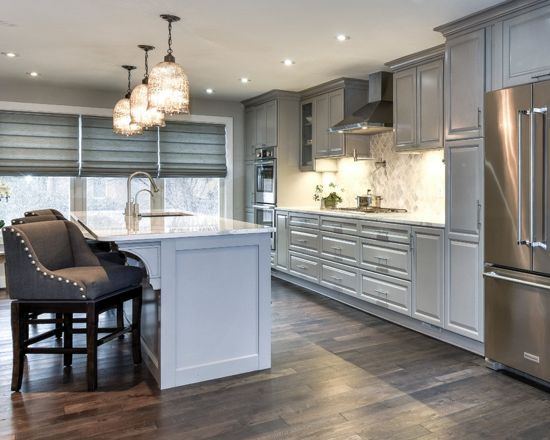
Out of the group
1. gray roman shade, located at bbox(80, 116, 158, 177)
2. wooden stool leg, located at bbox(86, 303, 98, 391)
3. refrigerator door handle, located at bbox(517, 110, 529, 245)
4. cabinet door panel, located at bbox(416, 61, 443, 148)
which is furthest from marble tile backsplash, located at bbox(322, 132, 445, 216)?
wooden stool leg, located at bbox(86, 303, 98, 391)

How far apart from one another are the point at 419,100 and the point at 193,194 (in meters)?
3.65

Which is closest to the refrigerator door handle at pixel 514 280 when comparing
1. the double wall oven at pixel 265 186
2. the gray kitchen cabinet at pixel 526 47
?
the gray kitchen cabinet at pixel 526 47

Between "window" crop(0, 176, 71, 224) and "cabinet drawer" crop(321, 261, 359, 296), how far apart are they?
3.36m

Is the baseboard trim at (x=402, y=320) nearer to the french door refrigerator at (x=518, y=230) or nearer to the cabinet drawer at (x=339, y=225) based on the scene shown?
the french door refrigerator at (x=518, y=230)

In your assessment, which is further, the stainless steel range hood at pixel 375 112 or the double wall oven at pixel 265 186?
the double wall oven at pixel 265 186

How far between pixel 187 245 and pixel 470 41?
248cm

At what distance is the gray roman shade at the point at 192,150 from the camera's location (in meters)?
6.60

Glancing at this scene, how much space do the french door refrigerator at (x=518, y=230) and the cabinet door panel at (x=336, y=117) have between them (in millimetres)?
2438

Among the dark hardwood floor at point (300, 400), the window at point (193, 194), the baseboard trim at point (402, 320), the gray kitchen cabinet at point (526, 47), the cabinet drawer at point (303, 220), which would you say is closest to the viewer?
the dark hardwood floor at point (300, 400)

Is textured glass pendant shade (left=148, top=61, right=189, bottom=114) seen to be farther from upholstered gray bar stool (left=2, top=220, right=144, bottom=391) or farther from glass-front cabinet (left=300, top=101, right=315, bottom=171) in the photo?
glass-front cabinet (left=300, top=101, right=315, bottom=171)

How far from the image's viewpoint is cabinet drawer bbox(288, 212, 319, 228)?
545 cm

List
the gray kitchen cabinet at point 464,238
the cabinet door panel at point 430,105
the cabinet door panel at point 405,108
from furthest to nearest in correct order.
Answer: the cabinet door panel at point 405,108 < the cabinet door panel at point 430,105 < the gray kitchen cabinet at point 464,238

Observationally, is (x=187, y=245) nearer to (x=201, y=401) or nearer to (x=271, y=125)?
(x=201, y=401)

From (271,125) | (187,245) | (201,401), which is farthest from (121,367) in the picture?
(271,125)
